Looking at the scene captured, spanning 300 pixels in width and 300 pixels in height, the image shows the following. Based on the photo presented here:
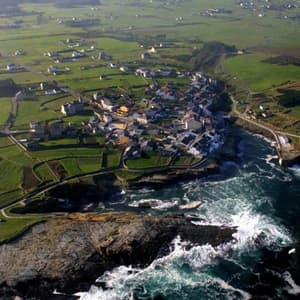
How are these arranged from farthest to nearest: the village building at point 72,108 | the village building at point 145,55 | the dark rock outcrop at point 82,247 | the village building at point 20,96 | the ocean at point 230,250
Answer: the village building at point 145,55, the village building at point 20,96, the village building at point 72,108, the dark rock outcrop at point 82,247, the ocean at point 230,250

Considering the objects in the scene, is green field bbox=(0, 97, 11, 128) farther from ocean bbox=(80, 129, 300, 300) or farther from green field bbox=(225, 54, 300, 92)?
green field bbox=(225, 54, 300, 92)

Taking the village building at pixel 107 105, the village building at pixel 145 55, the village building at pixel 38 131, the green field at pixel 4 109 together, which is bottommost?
the village building at pixel 145 55

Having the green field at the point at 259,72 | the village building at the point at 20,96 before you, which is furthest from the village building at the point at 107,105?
the green field at the point at 259,72

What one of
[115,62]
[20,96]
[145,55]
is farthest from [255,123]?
[145,55]

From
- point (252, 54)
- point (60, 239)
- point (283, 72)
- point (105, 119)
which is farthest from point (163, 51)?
point (60, 239)

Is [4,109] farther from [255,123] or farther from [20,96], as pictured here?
[255,123]

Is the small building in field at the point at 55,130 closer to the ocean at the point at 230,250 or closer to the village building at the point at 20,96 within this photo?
the ocean at the point at 230,250
